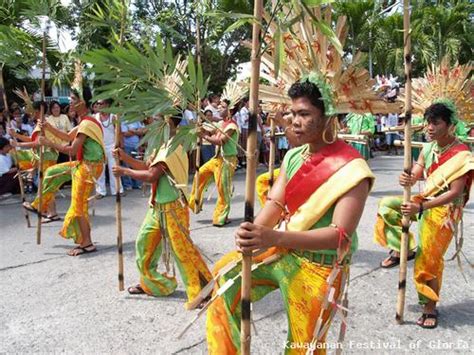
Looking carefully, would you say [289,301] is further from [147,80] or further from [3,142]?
[3,142]

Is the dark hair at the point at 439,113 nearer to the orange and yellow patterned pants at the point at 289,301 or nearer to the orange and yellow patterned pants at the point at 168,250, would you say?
the orange and yellow patterned pants at the point at 289,301

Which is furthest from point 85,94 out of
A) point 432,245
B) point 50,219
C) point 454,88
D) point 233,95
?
point 432,245

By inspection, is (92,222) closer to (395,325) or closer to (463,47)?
(395,325)

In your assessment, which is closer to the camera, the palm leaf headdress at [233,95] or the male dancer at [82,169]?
the male dancer at [82,169]

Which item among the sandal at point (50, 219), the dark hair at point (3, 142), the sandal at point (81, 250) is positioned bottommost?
the sandal at point (81, 250)

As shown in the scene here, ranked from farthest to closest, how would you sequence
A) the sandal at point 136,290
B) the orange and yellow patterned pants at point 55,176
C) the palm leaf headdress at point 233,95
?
1. the palm leaf headdress at point 233,95
2. the orange and yellow patterned pants at point 55,176
3. the sandal at point 136,290

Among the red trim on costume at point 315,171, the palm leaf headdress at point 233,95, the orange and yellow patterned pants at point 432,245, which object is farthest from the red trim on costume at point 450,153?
the palm leaf headdress at point 233,95

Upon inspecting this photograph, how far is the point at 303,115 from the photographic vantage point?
84.4 inches

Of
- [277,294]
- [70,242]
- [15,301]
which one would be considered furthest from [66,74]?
[277,294]

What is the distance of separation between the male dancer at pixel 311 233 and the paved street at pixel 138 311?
0.82 m

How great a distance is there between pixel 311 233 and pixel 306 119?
516 millimetres

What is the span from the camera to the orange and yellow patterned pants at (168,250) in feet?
12.3

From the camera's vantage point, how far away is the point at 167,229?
3.80 metres

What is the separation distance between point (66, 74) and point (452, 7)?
19759 mm
